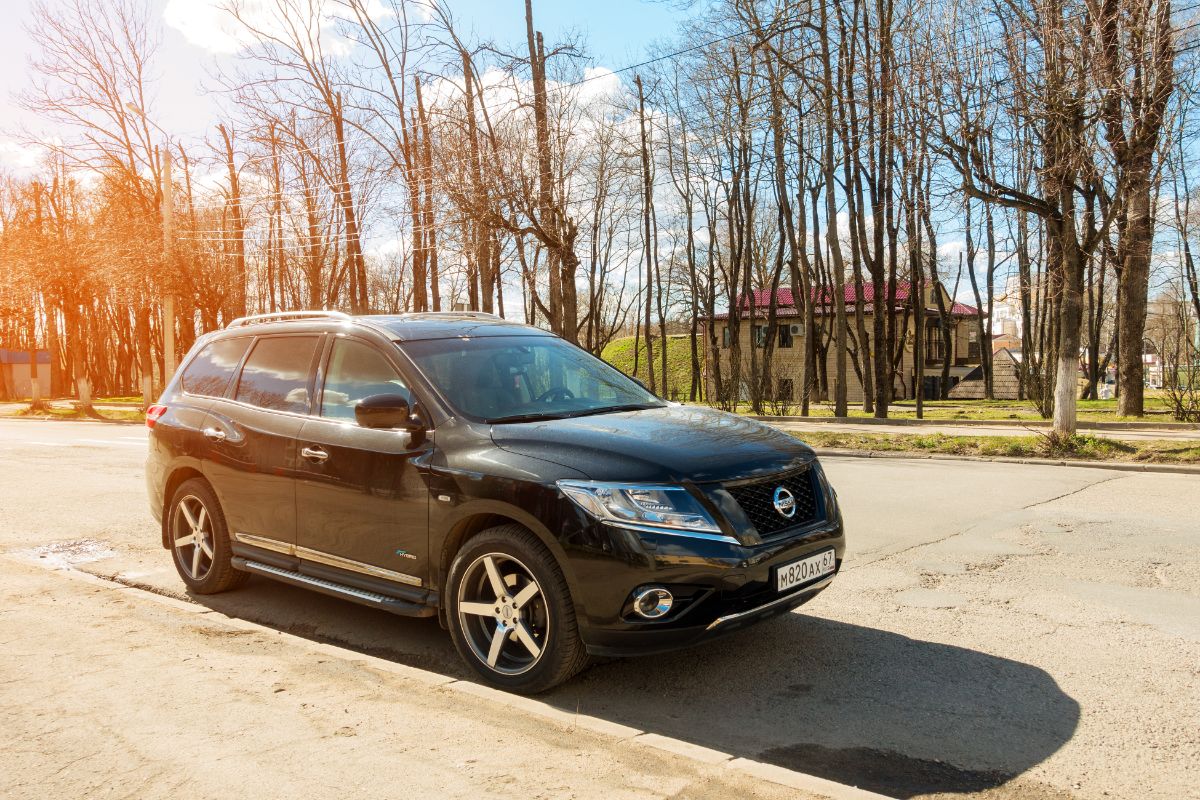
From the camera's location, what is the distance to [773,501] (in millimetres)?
4047

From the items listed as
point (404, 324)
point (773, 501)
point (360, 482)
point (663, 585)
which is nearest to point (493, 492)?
point (663, 585)

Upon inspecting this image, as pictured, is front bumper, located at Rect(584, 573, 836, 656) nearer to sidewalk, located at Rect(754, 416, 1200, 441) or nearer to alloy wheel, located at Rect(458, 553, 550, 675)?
alloy wheel, located at Rect(458, 553, 550, 675)

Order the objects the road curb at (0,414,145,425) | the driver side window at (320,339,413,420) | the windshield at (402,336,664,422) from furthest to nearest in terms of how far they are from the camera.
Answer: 1. the road curb at (0,414,145,425)
2. the driver side window at (320,339,413,420)
3. the windshield at (402,336,664,422)

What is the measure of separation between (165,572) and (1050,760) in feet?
19.8

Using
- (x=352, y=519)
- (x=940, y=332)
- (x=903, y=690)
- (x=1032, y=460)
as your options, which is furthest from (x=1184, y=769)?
(x=940, y=332)

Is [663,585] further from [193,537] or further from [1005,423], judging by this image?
[1005,423]

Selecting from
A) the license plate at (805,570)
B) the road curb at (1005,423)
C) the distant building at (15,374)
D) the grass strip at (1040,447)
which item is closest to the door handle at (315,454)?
the license plate at (805,570)

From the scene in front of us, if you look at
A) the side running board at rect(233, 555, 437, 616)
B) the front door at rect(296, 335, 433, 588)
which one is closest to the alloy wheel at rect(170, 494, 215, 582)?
the side running board at rect(233, 555, 437, 616)

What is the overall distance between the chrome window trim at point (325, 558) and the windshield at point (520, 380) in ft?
3.00

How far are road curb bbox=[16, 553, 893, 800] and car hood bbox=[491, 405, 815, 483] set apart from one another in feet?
3.29

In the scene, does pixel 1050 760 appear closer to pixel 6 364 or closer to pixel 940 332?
pixel 940 332

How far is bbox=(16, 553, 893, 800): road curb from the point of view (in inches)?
115

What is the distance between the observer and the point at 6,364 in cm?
5641

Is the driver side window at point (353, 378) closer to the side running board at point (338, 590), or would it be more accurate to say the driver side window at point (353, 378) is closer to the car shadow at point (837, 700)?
the side running board at point (338, 590)
